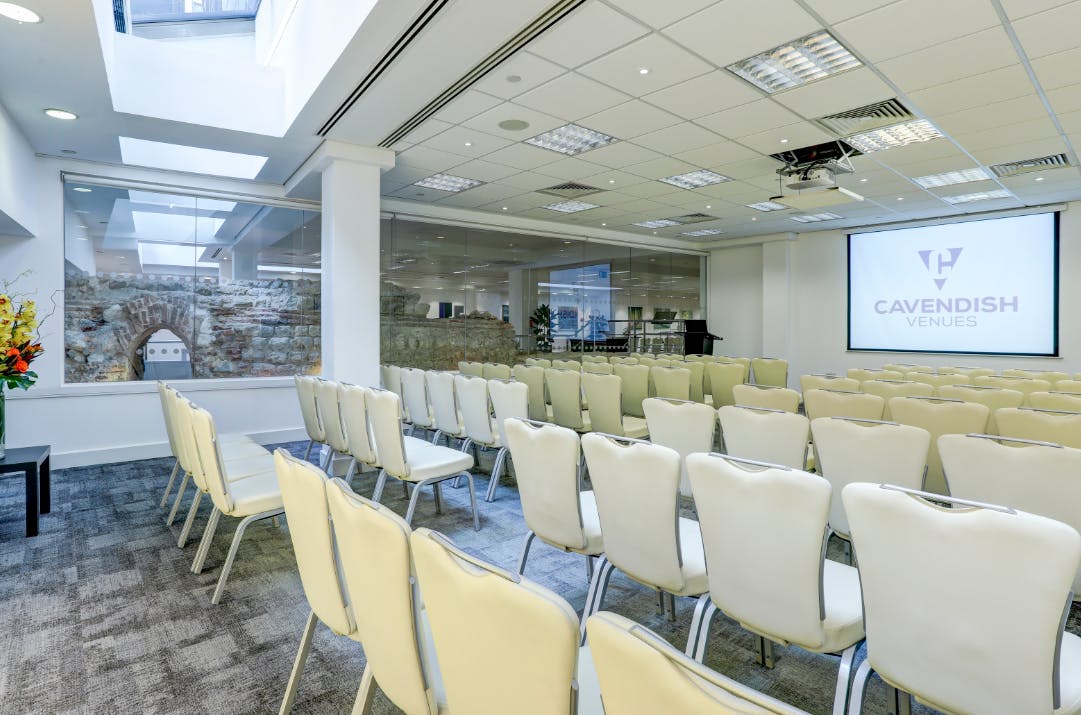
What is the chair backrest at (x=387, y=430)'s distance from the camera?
3752mm

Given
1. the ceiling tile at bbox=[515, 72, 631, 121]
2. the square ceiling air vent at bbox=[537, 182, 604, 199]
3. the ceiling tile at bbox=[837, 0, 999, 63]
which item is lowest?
the ceiling tile at bbox=[837, 0, 999, 63]

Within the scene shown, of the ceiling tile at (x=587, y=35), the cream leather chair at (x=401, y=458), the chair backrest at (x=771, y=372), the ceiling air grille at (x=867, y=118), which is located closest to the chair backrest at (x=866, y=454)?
the cream leather chair at (x=401, y=458)

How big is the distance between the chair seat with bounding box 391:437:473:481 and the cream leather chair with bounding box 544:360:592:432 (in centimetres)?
158

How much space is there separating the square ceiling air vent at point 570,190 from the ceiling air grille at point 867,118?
3226mm

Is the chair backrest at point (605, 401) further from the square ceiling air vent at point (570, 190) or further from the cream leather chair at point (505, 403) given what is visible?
the square ceiling air vent at point (570, 190)

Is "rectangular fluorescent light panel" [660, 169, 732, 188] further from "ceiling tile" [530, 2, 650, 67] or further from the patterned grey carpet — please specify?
the patterned grey carpet

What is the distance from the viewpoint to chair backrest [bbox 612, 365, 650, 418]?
624 centimetres

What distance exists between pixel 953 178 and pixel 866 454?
270 inches

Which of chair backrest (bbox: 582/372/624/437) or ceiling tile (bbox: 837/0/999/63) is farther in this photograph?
chair backrest (bbox: 582/372/624/437)

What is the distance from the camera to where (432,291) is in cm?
895

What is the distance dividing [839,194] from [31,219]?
889 cm

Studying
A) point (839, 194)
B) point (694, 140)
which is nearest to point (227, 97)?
point (694, 140)

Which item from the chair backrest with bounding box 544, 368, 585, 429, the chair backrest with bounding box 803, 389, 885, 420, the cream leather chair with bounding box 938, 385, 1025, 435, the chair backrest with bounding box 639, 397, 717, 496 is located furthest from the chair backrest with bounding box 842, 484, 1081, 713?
the chair backrest with bounding box 544, 368, 585, 429

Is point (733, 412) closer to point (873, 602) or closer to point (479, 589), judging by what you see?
point (873, 602)
